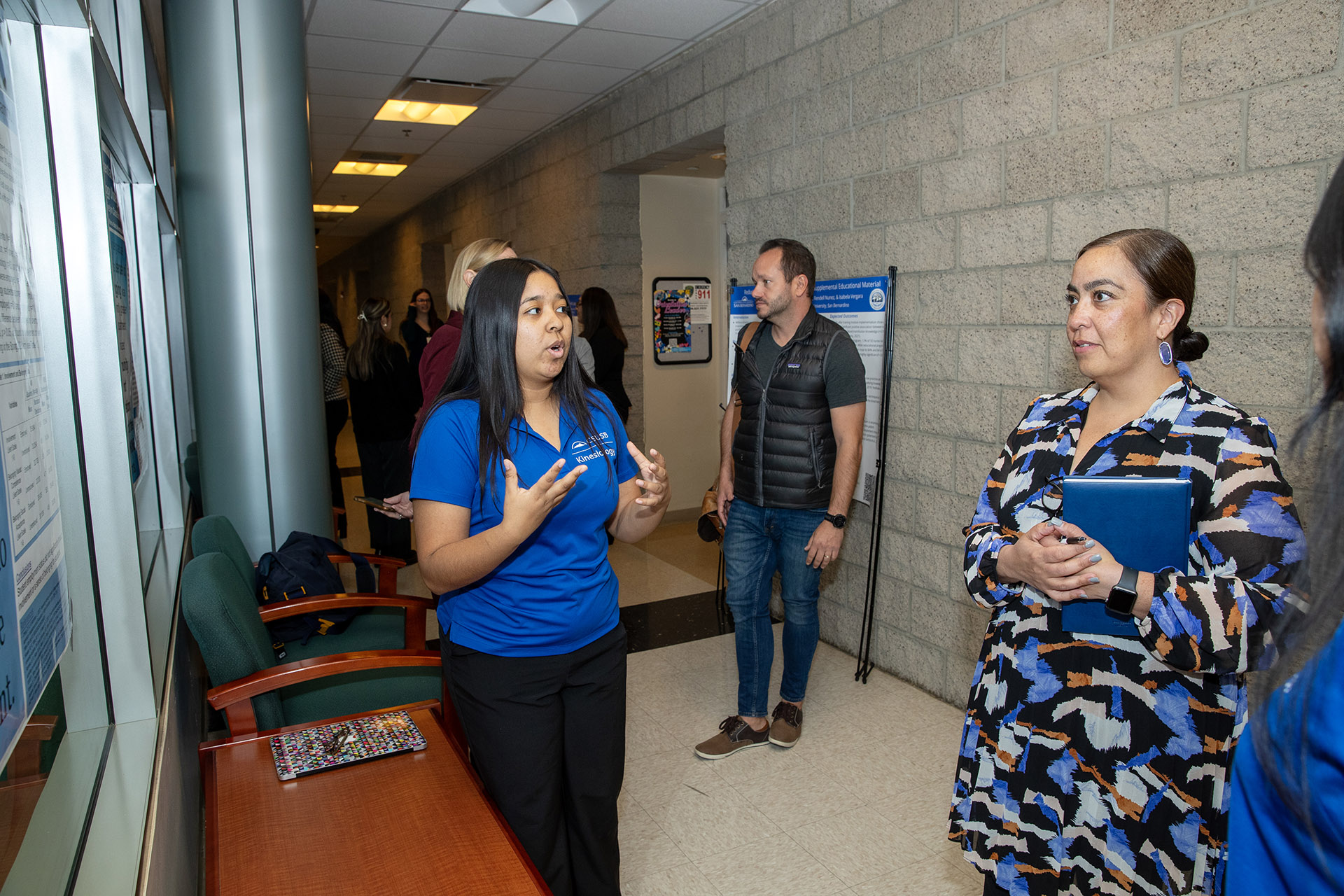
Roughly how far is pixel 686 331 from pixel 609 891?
4.89m

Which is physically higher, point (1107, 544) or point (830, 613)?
point (1107, 544)

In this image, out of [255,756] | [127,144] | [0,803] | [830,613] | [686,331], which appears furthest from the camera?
[686,331]

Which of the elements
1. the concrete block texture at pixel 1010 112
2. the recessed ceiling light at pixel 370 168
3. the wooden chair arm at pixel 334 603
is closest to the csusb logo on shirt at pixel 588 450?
the wooden chair arm at pixel 334 603

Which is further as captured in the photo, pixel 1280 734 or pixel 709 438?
pixel 709 438

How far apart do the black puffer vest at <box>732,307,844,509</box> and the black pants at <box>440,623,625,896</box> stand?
127 centimetres

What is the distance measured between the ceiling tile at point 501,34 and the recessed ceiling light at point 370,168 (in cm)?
356

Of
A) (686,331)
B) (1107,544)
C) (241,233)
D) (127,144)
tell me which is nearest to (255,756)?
(127,144)

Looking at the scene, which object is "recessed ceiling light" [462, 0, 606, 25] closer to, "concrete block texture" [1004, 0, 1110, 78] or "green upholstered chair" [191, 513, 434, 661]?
"concrete block texture" [1004, 0, 1110, 78]

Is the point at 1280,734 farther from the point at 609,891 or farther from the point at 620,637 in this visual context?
the point at 609,891

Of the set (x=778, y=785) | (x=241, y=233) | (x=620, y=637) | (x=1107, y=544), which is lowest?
(x=778, y=785)

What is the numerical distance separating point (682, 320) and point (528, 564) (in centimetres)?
485

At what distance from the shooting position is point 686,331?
630cm

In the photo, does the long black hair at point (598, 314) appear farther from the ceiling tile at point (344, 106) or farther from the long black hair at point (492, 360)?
the long black hair at point (492, 360)

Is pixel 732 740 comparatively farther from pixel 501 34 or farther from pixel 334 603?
pixel 501 34
